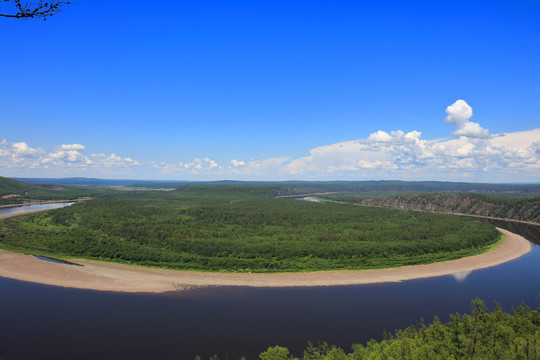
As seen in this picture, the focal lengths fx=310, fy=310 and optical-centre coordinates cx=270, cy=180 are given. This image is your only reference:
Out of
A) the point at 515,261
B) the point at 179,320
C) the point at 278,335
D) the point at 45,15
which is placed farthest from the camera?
the point at 515,261

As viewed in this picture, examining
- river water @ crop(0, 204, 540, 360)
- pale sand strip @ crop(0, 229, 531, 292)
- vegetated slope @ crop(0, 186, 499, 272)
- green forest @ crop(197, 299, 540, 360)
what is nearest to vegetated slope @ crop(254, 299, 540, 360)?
green forest @ crop(197, 299, 540, 360)

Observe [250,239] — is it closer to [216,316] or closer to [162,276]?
[162,276]

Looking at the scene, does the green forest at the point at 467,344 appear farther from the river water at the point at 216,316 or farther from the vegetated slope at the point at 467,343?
the river water at the point at 216,316

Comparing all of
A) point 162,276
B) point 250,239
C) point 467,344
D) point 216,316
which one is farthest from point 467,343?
point 250,239

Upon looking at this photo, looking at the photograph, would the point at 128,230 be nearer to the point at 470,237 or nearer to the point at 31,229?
the point at 31,229

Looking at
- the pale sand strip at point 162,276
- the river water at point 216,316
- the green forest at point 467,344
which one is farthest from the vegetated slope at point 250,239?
the green forest at point 467,344

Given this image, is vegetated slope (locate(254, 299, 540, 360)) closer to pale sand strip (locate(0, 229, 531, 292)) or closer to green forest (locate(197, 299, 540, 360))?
green forest (locate(197, 299, 540, 360))

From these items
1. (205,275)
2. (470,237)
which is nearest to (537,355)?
(205,275)
